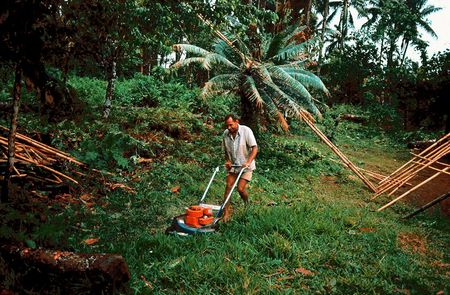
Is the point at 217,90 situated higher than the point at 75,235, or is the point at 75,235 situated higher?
the point at 217,90

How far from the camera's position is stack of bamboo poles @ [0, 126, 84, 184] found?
5703 millimetres

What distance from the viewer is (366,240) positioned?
5586mm

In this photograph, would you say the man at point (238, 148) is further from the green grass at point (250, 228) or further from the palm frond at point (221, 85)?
the palm frond at point (221, 85)

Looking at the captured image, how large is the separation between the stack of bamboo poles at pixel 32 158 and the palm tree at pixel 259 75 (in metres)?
5.45

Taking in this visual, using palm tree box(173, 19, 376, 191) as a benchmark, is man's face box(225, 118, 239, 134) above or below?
below

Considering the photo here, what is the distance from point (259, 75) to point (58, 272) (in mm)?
9991

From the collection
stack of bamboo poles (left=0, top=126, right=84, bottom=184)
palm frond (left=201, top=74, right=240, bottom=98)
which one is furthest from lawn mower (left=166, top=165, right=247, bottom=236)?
palm frond (left=201, top=74, right=240, bottom=98)

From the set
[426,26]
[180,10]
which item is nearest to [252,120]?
[180,10]

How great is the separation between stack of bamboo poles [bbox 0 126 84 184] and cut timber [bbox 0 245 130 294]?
2.50m

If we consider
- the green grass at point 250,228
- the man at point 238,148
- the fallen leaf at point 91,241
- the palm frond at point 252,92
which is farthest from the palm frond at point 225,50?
the fallen leaf at point 91,241

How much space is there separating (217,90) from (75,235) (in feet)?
24.6

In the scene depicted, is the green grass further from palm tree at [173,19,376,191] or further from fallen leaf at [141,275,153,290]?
palm tree at [173,19,376,191]

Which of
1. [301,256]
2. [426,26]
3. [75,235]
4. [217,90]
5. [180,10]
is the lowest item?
[75,235]

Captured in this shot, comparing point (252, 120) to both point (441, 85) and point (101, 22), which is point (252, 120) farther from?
point (441, 85)
